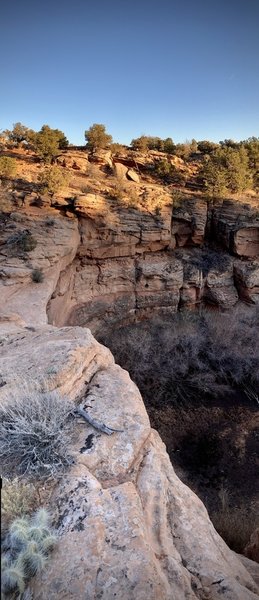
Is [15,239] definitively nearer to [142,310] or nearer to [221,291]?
[142,310]

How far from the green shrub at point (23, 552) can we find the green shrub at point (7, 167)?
11.8 m

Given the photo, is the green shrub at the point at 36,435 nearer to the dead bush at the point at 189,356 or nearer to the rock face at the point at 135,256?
the rock face at the point at 135,256

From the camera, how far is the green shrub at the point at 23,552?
164cm

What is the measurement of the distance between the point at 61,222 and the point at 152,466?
9087 mm

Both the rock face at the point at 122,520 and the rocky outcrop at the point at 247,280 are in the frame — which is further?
the rocky outcrop at the point at 247,280

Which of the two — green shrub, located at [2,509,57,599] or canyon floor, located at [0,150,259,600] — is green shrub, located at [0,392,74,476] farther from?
green shrub, located at [2,509,57,599]

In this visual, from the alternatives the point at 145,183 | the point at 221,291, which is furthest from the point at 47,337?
the point at 145,183

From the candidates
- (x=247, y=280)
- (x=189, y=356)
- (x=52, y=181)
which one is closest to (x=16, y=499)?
(x=189, y=356)

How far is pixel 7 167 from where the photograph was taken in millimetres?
11328

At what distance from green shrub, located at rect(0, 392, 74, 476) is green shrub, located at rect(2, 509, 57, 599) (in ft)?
1.46

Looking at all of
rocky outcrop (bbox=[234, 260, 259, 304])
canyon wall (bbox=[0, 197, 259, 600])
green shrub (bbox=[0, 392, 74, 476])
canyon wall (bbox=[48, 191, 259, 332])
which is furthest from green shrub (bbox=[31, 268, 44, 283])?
rocky outcrop (bbox=[234, 260, 259, 304])

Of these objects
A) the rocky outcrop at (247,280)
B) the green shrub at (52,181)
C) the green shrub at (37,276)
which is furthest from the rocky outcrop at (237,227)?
the green shrub at (37,276)

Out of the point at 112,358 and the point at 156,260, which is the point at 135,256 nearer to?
the point at 156,260

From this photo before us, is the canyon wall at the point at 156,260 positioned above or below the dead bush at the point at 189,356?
above
